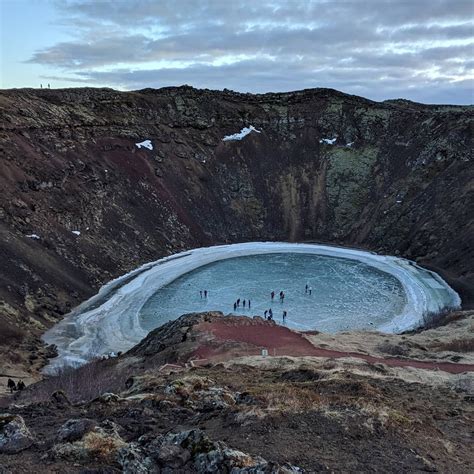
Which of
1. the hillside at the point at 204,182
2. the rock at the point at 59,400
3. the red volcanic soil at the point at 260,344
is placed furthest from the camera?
the hillside at the point at 204,182

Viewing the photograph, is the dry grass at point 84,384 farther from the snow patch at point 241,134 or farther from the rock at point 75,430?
the snow patch at point 241,134

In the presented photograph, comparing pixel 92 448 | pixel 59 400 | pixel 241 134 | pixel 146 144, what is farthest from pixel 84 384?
pixel 241 134

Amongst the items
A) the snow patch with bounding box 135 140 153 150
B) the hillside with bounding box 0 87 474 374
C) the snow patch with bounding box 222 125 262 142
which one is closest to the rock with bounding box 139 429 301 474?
the hillside with bounding box 0 87 474 374

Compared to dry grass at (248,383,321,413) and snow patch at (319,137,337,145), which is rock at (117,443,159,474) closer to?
dry grass at (248,383,321,413)

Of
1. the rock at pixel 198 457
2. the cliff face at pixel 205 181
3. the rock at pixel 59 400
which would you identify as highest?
the cliff face at pixel 205 181

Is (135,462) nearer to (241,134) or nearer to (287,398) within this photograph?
(287,398)

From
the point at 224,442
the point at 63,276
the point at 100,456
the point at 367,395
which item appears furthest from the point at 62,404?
the point at 63,276

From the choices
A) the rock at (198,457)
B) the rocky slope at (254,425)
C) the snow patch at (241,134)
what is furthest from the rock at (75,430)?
the snow patch at (241,134)

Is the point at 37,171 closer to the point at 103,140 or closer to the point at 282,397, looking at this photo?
the point at 103,140
